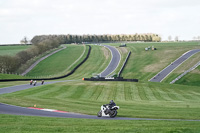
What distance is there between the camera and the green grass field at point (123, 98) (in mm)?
20078

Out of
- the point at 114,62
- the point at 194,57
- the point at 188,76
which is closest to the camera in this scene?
the point at 188,76

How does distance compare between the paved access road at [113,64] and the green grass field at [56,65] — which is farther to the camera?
the green grass field at [56,65]

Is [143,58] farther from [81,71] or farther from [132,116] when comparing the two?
[132,116]

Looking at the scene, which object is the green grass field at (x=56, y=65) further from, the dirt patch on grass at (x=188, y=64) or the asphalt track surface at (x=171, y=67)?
the dirt patch on grass at (x=188, y=64)

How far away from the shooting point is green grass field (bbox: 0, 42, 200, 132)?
20.1 m

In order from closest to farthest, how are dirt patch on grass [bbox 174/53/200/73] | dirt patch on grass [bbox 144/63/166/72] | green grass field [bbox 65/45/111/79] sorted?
dirt patch on grass [bbox 174/53/200/73] → dirt patch on grass [bbox 144/63/166/72] → green grass field [bbox 65/45/111/79]

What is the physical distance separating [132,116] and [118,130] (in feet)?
30.9

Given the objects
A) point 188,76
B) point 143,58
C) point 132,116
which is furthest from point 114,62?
point 132,116

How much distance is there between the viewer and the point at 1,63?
368 feet

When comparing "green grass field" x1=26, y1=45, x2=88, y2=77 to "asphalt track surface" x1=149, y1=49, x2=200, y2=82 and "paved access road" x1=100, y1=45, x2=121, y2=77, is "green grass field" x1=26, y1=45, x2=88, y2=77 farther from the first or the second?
"asphalt track surface" x1=149, y1=49, x2=200, y2=82

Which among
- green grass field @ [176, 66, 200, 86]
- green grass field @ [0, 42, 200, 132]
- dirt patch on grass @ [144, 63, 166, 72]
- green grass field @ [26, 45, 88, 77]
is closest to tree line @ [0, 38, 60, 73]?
green grass field @ [26, 45, 88, 77]

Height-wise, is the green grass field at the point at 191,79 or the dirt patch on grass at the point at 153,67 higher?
the dirt patch on grass at the point at 153,67

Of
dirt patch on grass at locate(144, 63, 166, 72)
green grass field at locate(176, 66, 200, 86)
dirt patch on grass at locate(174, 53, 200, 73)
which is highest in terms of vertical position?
dirt patch on grass at locate(174, 53, 200, 73)

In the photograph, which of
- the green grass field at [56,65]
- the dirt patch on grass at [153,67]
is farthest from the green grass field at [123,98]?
the green grass field at [56,65]
